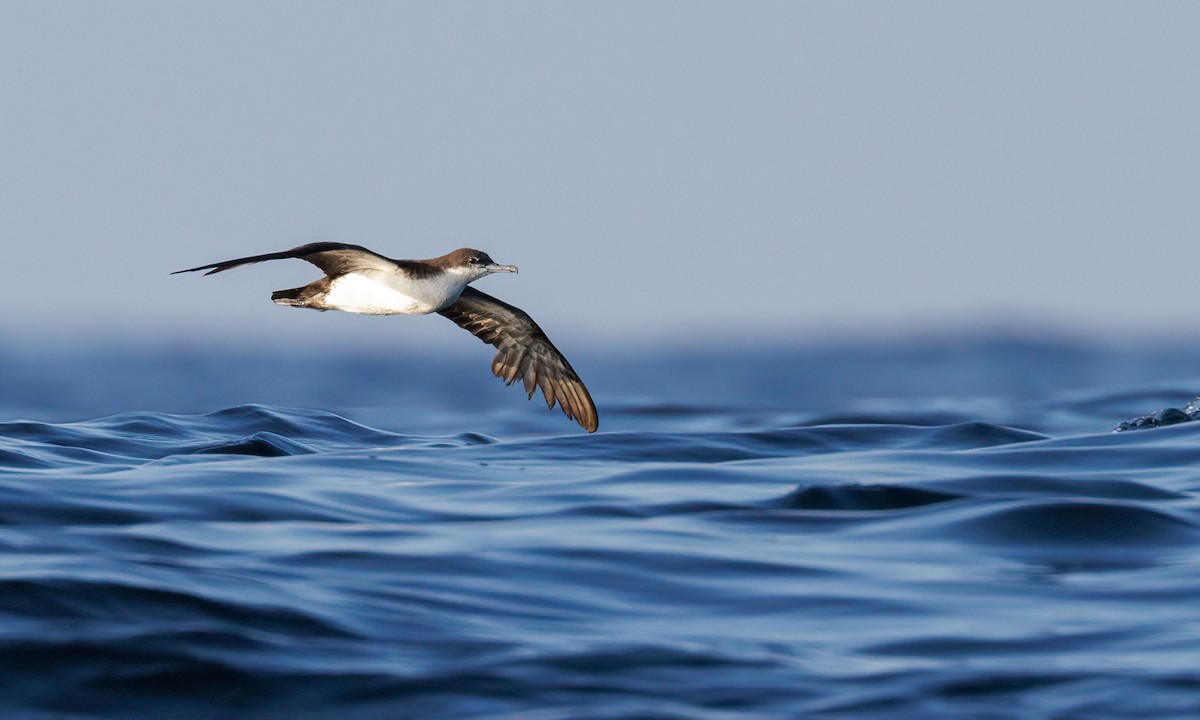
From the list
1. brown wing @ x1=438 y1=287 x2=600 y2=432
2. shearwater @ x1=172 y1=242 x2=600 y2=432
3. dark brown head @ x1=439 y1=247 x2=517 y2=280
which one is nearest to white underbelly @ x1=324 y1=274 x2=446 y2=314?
shearwater @ x1=172 y1=242 x2=600 y2=432

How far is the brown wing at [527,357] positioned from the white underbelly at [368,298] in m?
2.33

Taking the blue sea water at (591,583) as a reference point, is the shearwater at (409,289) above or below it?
above

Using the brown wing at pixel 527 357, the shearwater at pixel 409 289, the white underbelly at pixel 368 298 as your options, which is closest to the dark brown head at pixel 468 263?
the shearwater at pixel 409 289

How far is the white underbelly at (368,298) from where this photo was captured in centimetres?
1195

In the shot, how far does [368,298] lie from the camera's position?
11992mm

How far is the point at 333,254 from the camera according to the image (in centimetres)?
1201

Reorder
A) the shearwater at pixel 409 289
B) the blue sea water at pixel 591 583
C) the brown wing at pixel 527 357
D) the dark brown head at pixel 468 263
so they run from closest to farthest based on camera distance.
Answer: the blue sea water at pixel 591 583
the shearwater at pixel 409 289
the dark brown head at pixel 468 263
the brown wing at pixel 527 357

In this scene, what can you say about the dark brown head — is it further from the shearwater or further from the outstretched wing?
the outstretched wing

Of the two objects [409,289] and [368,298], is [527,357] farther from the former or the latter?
[368,298]

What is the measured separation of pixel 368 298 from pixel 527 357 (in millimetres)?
3091

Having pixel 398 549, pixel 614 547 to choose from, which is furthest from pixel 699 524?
pixel 398 549

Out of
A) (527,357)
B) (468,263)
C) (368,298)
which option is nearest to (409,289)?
(368,298)

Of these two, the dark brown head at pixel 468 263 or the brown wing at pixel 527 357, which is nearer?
the dark brown head at pixel 468 263

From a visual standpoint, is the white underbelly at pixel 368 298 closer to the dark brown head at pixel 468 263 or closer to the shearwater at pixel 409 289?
the shearwater at pixel 409 289
